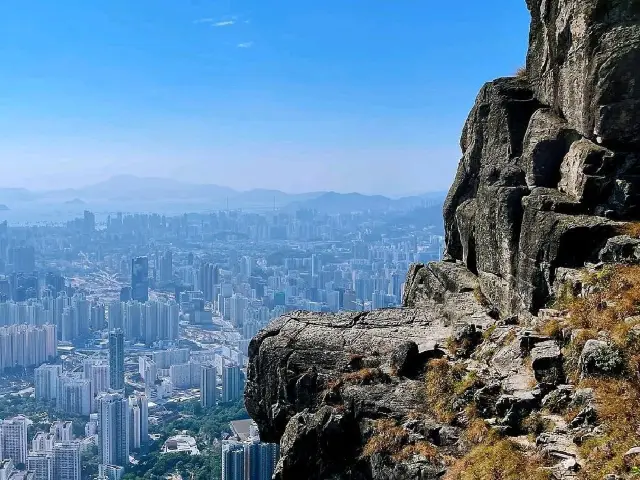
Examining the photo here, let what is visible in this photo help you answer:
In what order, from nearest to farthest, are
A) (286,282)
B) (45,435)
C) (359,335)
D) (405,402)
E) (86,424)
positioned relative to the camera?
(405,402) → (359,335) → (45,435) → (86,424) → (286,282)

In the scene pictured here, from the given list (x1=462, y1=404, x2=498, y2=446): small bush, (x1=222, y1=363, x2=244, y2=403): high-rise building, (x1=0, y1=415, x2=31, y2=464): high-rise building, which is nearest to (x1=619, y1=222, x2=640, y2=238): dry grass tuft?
(x1=462, y1=404, x2=498, y2=446): small bush

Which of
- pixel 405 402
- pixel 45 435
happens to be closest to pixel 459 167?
pixel 405 402

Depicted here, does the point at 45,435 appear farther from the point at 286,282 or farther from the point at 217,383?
the point at 286,282

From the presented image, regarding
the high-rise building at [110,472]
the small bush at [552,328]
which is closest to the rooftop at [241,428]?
the high-rise building at [110,472]

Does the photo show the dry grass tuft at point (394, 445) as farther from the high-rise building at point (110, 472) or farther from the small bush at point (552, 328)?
the high-rise building at point (110, 472)

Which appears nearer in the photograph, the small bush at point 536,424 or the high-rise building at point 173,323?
the small bush at point 536,424
